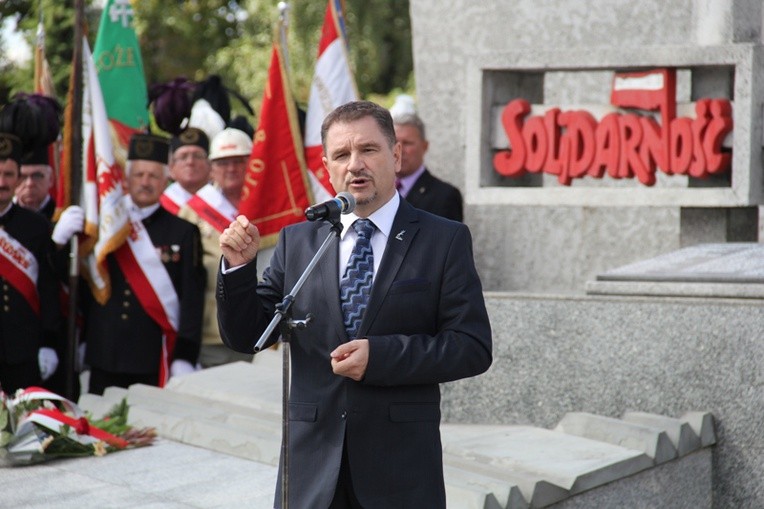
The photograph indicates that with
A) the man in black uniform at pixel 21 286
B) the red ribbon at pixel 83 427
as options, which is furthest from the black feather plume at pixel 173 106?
the red ribbon at pixel 83 427

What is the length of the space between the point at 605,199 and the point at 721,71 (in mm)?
804

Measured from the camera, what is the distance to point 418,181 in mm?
7004

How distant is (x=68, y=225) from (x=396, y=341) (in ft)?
13.8

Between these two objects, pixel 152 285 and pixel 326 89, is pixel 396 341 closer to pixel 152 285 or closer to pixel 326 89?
pixel 152 285

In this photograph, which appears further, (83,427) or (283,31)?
(283,31)

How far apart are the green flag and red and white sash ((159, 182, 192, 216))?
464mm

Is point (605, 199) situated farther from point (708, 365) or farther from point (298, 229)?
point (298, 229)

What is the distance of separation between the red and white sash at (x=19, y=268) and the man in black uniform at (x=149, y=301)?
38 centimetres

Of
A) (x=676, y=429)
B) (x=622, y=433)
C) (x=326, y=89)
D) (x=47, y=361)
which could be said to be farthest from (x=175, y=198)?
(x=676, y=429)

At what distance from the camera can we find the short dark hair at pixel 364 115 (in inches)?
120

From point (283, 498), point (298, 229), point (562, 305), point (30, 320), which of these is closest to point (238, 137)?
point (30, 320)

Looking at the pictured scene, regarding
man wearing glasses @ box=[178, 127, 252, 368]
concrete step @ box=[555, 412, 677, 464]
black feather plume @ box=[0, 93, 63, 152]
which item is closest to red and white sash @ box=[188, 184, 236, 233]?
man wearing glasses @ box=[178, 127, 252, 368]

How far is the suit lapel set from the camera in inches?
119

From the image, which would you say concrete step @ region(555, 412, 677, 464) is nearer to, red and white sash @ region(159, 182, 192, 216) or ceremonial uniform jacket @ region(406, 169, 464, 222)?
ceremonial uniform jacket @ region(406, 169, 464, 222)
